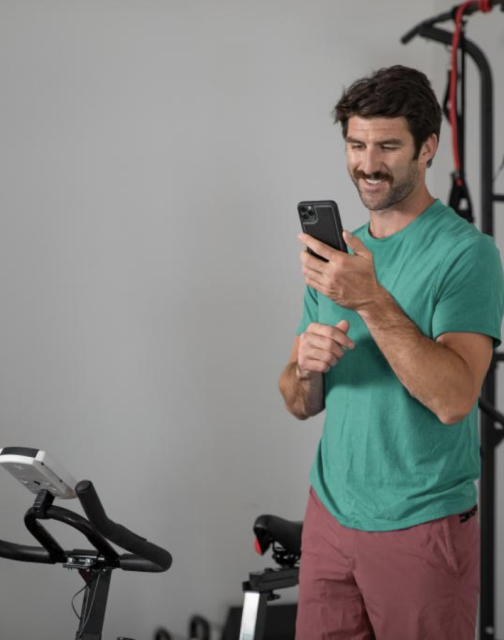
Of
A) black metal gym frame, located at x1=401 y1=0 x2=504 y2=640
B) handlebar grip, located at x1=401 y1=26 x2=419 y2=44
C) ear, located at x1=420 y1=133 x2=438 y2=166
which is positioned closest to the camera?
ear, located at x1=420 y1=133 x2=438 y2=166

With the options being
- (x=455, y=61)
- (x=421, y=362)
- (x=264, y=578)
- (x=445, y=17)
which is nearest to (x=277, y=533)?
(x=264, y=578)

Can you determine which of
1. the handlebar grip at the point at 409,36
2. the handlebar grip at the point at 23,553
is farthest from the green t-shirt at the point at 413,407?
the handlebar grip at the point at 409,36

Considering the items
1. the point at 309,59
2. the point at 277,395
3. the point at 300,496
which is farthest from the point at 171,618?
the point at 309,59

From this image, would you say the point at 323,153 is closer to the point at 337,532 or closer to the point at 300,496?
the point at 300,496

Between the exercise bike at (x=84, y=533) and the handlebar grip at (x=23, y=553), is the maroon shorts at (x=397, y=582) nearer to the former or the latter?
the exercise bike at (x=84, y=533)

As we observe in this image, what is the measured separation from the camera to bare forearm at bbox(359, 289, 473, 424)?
1.25 m

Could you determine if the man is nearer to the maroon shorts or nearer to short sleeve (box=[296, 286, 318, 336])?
the maroon shorts

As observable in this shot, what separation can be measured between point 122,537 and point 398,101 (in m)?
0.98

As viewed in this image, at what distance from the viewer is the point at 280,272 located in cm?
260

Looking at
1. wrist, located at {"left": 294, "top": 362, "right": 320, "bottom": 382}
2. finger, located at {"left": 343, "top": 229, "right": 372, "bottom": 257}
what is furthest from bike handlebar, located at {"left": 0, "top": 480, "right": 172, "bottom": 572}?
finger, located at {"left": 343, "top": 229, "right": 372, "bottom": 257}

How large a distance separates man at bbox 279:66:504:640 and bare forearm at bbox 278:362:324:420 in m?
0.02

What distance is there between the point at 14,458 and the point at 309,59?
1720 millimetres

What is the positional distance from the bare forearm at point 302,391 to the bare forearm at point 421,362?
0.84ft

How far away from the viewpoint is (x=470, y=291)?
4.28ft
